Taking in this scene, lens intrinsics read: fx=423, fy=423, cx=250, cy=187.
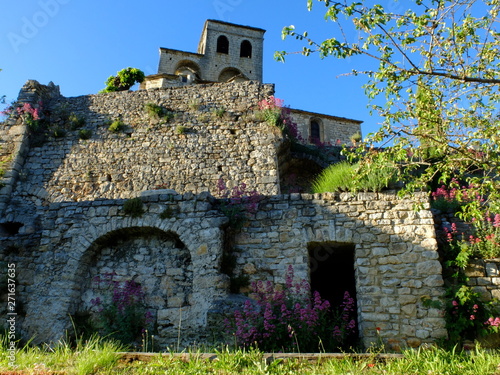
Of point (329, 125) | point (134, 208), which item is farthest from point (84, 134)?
point (329, 125)

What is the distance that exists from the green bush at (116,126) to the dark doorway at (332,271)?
24.9 ft

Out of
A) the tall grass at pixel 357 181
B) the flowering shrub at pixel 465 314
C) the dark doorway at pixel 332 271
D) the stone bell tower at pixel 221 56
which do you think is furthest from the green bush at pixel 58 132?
the stone bell tower at pixel 221 56

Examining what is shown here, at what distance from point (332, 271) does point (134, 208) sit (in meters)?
4.10

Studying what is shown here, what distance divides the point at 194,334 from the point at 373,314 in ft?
9.39

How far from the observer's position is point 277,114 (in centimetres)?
1224

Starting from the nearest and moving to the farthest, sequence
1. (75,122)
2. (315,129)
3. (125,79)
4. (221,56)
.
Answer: (75,122) < (125,79) < (315,129) < (221,56)

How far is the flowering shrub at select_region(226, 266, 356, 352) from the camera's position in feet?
20.0

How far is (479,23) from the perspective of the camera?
6.41 meters

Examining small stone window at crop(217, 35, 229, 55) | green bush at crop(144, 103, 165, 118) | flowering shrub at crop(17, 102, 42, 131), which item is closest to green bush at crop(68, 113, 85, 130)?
flowering shrub at crop(17, 102, 42, 131)

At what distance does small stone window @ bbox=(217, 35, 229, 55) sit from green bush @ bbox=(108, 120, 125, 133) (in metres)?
23.4

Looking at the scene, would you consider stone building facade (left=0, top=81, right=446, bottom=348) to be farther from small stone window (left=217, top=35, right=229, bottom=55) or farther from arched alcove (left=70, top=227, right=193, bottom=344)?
small stone window (left=217, top=35, right=229, bottom=55)

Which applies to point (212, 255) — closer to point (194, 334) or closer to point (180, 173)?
point (194, 334)

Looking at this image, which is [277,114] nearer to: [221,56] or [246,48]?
[221,56]

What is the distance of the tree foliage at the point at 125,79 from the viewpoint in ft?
70.1
